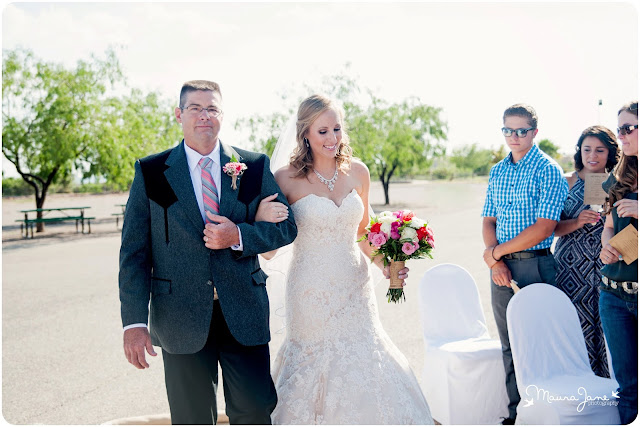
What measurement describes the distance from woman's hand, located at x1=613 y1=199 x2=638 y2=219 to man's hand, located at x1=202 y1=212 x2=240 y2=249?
2376 mm

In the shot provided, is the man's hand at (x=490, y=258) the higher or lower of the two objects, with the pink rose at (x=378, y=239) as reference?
lower

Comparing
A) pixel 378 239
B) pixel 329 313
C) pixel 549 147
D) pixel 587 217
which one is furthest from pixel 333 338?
pixel 549 147

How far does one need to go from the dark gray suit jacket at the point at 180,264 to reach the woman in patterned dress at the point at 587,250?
269 centimetres

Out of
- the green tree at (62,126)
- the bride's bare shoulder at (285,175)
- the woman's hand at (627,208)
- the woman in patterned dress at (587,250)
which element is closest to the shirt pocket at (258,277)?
the bride's bare shoulder at (285,175)

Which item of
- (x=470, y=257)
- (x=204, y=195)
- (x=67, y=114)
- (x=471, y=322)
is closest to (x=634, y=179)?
(x=471, y=322)

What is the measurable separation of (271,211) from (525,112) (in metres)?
2.16

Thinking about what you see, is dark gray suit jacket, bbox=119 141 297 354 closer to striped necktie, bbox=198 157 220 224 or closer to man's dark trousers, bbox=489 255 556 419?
striped necktie, bbox=198 157 220 224

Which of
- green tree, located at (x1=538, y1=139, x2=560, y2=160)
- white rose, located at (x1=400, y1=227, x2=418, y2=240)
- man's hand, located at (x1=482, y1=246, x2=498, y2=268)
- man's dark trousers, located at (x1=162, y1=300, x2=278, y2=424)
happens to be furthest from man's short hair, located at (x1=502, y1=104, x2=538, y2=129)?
green tree, located at (x1=538, y1=139, x2=560, y2=160)

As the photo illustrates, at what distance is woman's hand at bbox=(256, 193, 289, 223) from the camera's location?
10.9 ft

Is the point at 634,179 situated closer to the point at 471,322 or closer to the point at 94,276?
the point at 471,322

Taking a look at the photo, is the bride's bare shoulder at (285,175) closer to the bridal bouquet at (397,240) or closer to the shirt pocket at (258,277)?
the bridal bouquet at (397,240)

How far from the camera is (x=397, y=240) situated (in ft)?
12.9

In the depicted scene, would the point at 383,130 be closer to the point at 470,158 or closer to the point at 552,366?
the point at 552,366

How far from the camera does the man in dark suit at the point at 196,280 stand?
10.4ft
